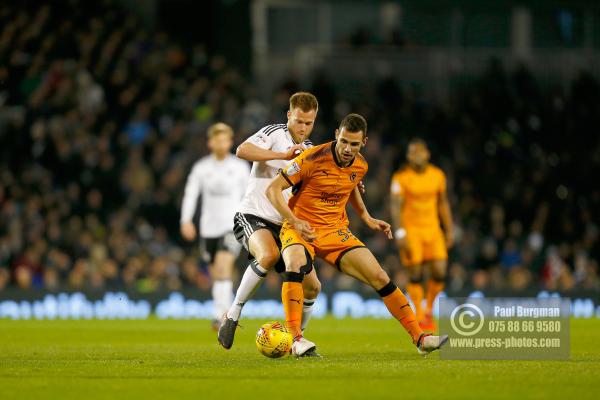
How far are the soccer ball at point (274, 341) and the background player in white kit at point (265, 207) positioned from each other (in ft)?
1.95

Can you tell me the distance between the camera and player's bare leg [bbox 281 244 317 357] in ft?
31.5

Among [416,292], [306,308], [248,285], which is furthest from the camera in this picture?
[416,292]

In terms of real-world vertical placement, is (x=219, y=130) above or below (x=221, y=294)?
above

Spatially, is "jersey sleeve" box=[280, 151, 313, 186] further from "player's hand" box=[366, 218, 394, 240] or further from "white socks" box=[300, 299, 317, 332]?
"white socks" box=[300, 299, 317, 332]

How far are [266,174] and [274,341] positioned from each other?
70.1 inches

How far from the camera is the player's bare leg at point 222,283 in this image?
1424 cm

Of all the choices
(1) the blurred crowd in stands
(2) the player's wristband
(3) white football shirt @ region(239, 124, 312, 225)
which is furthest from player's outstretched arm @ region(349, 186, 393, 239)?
(1) the blurred crowd in stands

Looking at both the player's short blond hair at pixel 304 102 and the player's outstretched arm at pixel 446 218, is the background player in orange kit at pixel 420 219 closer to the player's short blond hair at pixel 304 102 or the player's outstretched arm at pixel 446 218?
the player's outstretched arm at pixel 446 218

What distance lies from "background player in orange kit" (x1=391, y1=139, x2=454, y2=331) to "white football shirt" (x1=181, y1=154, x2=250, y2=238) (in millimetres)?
1957

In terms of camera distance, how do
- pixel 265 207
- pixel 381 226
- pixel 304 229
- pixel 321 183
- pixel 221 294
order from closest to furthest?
pixel 304 229 → pixel 321 183 → pixel 381 226 → pixel 265 207 → pixel 221 294

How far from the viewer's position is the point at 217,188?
14.8 meters

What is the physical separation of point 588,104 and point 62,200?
1191 centimetres

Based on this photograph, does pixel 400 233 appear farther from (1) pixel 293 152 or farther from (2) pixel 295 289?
(2) pixel 295 289

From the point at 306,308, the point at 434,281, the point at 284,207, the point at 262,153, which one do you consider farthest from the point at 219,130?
the point at 284,207
